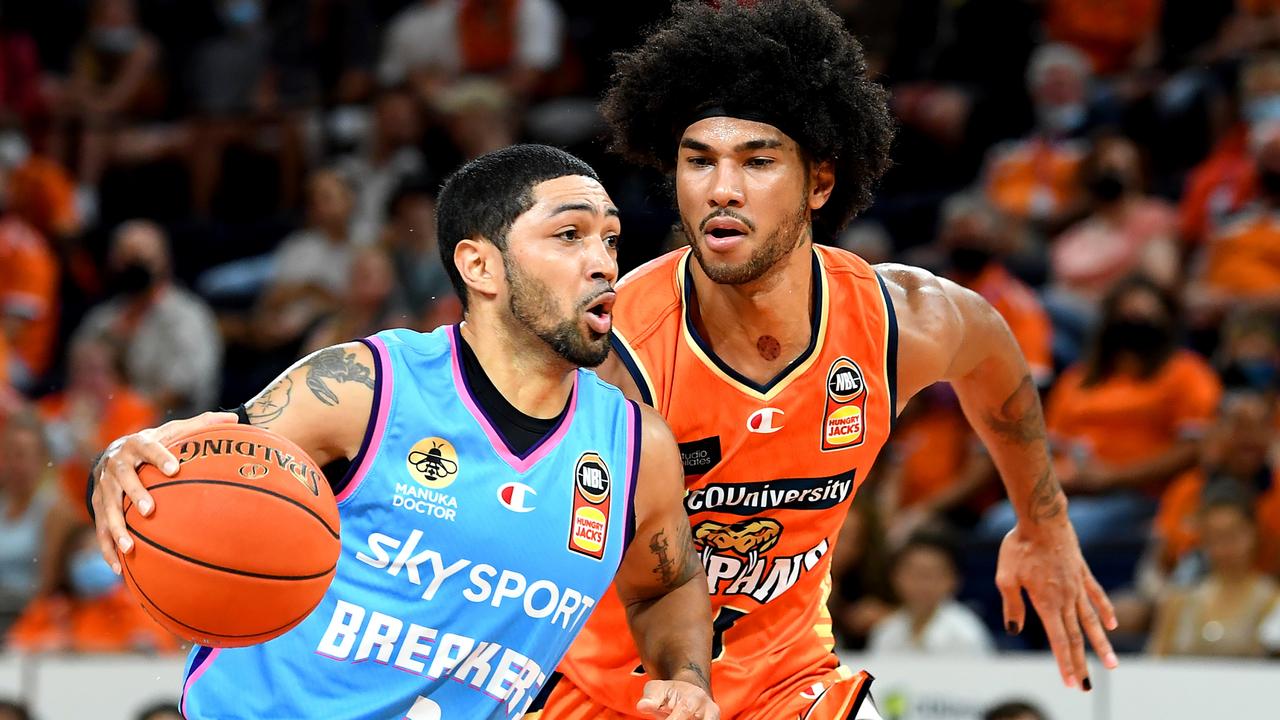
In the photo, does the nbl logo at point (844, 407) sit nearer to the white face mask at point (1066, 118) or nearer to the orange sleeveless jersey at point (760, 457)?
the orange sleeveless jersey at point (760, 457)

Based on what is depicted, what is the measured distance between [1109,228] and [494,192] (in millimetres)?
5685

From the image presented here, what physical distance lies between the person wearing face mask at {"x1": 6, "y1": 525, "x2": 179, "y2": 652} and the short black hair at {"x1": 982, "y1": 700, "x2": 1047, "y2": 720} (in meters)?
4.09

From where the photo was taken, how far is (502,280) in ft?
13.5

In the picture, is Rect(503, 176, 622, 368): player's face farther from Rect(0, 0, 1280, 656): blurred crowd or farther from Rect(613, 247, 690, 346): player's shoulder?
Rect(0, 0, 1280, 656): blurred crowd

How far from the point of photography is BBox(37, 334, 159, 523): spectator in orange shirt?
9758 millimetres

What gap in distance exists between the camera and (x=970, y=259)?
29.0 feet

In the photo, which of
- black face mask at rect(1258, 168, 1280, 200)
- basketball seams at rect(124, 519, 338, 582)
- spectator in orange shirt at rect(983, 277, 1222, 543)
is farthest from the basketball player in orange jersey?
black face mask at rect(1258, 168, 1280, 200)

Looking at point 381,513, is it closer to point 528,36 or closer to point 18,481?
point 18,481


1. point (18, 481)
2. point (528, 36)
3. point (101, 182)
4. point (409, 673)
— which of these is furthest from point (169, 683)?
point (101, 182)

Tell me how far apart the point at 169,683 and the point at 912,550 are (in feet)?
10.9

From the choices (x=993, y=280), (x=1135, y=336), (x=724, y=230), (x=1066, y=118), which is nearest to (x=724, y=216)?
(x=724, y=230)

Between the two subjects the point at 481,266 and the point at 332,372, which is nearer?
the point at 332,372

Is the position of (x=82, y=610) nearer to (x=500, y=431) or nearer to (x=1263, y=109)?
(x=500, y=431)

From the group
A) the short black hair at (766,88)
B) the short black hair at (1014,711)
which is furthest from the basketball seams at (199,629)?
the short black hair at (1014,711)
